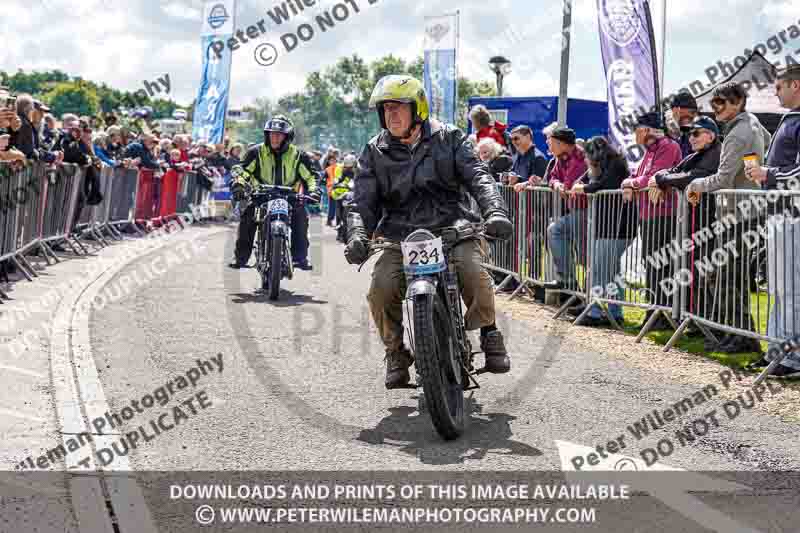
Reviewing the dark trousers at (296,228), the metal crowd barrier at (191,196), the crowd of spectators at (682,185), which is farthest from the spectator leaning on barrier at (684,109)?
the metal crowd barrier at (191,196)

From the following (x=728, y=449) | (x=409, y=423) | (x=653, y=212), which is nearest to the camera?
(x=728, y=449)

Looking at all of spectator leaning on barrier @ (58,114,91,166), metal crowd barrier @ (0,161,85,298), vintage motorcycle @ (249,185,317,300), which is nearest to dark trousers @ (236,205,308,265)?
vintage motorcycle @ (249,185,317,300)

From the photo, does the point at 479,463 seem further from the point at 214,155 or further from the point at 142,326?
the point at 214,155

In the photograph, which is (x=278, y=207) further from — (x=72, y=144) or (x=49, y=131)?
(x=49, y=131)

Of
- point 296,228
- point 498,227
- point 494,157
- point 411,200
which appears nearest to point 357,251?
point 411,200

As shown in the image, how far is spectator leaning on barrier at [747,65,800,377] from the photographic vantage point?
7543mm

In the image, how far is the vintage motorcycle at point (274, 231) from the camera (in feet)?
39.3

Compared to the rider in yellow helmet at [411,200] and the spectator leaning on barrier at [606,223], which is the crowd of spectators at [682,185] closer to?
the spectator leaning on barrier at [606,223]

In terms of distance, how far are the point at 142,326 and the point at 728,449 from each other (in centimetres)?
561

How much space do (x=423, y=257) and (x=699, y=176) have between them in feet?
13.8

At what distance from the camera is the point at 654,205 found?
9672mm

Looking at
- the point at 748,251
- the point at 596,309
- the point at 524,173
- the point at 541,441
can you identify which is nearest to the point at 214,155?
the point at 524,173

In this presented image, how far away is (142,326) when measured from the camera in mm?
9656

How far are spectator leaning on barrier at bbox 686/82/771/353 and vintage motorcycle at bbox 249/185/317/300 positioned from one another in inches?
188
